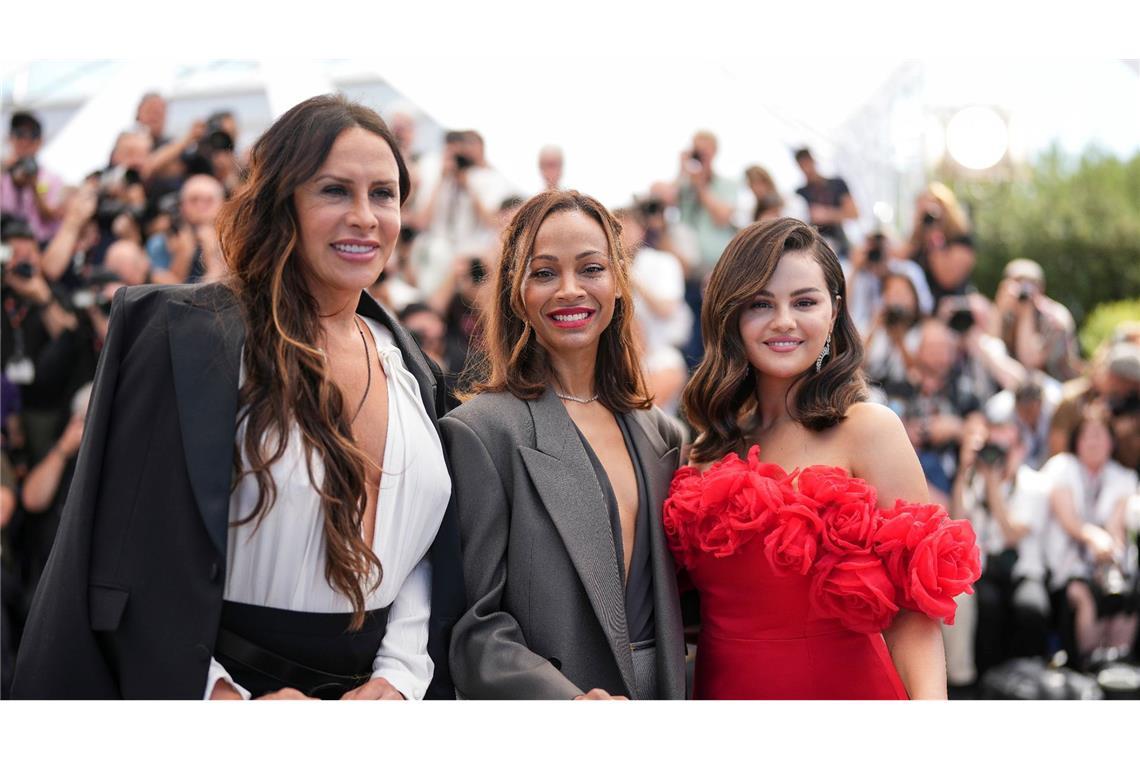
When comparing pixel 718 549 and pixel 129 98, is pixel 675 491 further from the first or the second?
pixel 129 98

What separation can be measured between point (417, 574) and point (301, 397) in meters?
0.54

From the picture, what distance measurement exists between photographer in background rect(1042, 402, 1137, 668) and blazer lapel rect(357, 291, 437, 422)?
4831 millimetres

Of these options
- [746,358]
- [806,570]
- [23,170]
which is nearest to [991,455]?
[746,358]

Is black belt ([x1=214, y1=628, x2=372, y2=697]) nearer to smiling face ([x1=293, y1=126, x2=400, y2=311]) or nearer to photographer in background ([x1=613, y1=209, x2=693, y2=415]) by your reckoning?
smiling face ([x1=293, y1=126, x2=400, y2=311])

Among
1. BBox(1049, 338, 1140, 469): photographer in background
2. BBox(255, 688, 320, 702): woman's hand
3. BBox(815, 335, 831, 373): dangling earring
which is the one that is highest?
BBox(815, 335, 831, 373): dangling earring

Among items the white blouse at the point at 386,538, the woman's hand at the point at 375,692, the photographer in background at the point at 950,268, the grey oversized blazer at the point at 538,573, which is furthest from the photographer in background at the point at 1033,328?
the woman's hand at the point at 375,692

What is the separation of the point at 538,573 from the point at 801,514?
2.21 feet

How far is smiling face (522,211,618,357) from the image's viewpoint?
313cm

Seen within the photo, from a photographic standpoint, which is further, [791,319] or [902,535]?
[791,319]

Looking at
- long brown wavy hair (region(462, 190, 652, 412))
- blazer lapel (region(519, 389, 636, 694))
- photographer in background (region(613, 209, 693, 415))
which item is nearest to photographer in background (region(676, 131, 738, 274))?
photographer in background (region(613, 209, 693, 415))

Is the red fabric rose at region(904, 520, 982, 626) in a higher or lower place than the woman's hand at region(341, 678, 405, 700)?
higher

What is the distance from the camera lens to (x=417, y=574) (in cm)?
287

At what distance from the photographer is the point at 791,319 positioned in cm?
318

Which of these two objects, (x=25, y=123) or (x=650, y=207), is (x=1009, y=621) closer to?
(x=650, y=207)
